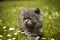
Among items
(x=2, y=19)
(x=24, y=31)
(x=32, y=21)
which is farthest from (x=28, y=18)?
(x=2, y=19)

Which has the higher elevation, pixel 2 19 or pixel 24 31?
pixel 2 19

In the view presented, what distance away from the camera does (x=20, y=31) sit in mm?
1714

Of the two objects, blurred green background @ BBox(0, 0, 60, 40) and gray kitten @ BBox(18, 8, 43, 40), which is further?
blurred green background @ BBox(0, 0, 60, 40)

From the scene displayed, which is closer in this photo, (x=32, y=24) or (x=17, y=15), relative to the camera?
(x=32, y=24)

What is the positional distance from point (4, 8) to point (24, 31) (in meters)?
0.63

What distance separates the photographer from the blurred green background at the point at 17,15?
1.66 m

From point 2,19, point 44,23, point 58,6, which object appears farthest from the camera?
point 58,6

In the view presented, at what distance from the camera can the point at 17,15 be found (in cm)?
198

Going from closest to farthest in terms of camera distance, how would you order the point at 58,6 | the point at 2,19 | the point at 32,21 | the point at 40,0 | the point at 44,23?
1. the point at 32,21
2. the point at 44,23
3. the point at 2,19
4. the point at 58,6
5. the point at 40,0

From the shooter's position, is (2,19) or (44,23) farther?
(2,19)

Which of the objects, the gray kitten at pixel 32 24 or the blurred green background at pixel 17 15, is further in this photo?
the blurred green background at pixel 17 15

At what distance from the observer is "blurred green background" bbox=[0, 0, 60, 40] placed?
5.44 feet

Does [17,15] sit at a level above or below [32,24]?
above

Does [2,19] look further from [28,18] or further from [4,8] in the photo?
[28,18]
